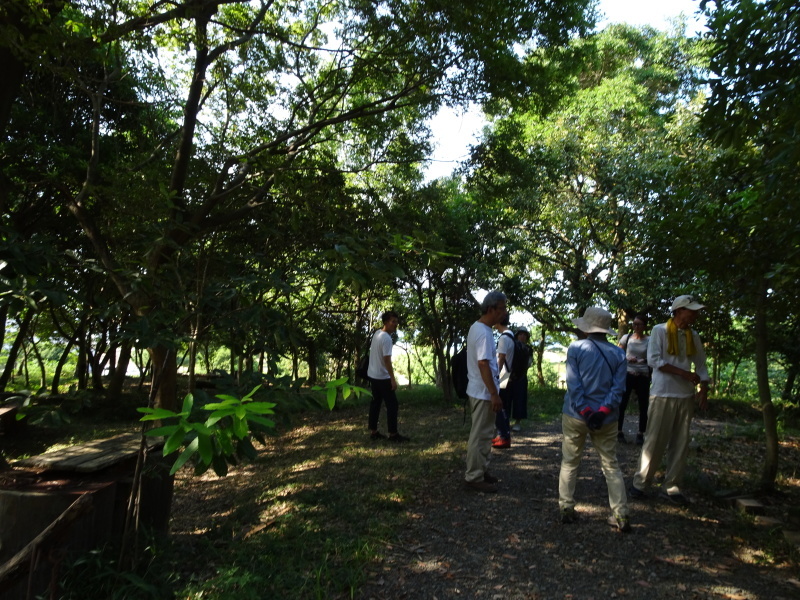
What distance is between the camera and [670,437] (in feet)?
17.9

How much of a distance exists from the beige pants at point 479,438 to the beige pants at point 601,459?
2.77 ft

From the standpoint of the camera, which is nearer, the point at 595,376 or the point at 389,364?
the point at 595,376

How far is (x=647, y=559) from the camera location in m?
4.20

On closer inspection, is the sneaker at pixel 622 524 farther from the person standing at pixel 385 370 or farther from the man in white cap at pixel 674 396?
the person standing at pixel 385 370

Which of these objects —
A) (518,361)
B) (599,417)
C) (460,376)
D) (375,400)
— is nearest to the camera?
(599,417)

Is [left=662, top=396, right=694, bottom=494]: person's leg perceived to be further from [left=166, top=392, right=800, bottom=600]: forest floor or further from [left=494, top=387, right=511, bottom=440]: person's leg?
[left=494, top=387, right=511, bottom=440]: person's leg

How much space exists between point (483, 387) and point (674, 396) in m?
1.79

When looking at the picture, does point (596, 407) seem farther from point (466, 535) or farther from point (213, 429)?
point (213, 429)

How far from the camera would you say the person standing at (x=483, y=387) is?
5.37m

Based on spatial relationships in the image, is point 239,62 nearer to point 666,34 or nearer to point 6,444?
point 6,444

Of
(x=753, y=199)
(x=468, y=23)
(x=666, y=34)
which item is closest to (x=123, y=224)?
(x=468, y=23)

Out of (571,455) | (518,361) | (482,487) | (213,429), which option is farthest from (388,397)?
(213,429)

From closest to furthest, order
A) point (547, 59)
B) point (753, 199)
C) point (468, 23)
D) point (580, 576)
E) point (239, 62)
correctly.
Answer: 1. point (580, 576)
2. point (753, 199)
3. point (468, 23)
4. point (547, 59)
5. point (239, 62)

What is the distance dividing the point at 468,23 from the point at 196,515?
23.0ft
